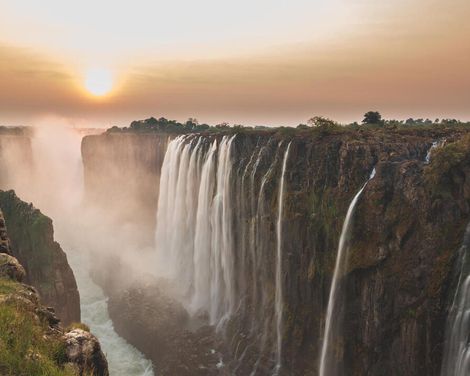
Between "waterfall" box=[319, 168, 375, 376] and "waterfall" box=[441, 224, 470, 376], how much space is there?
5.39 meters

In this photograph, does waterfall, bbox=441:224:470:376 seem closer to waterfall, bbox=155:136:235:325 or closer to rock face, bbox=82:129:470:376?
rock face, bbox=82:129:470:376

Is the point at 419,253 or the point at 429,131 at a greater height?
the point at 429,131

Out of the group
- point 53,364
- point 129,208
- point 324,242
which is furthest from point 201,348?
point 129,208

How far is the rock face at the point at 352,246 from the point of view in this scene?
605 inches

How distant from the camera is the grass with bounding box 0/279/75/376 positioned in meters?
6.30

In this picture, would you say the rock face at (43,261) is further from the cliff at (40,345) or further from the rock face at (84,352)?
the rock face at (84,352)

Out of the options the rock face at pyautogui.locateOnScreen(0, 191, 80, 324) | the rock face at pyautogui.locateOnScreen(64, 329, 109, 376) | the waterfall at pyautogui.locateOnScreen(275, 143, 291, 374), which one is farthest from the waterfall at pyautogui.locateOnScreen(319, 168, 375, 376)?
the rock face at pyautogui.locateOnScreen(0, 191, 80, 324)

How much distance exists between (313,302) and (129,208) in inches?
1513

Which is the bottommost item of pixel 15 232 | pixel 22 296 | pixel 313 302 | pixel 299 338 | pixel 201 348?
pixel 201 348

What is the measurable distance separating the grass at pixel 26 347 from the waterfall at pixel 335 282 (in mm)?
14325

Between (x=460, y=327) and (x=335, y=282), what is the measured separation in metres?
6.55

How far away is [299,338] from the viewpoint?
892 inches

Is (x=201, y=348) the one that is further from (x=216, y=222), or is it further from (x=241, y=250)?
(x=216, y=222)

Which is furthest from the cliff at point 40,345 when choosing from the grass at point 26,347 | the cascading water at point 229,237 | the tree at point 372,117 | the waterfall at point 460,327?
the tree at point 372,117
